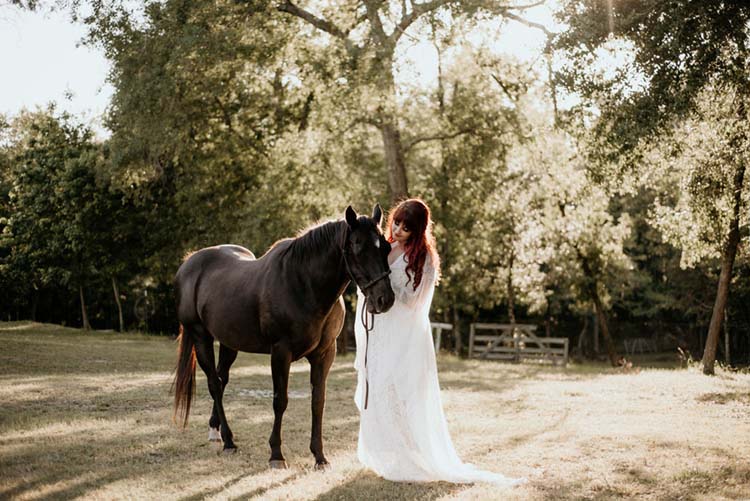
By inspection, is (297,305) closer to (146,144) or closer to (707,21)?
(707,21)

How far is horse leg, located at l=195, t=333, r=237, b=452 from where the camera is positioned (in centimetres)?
751

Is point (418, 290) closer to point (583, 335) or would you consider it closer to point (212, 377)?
point (212, 377)

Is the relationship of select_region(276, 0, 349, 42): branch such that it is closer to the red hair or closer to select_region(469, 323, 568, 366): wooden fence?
select_region(469, 323, 568, 366): wooden fence

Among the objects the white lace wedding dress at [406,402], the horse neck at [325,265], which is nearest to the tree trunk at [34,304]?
the horse neck at [325,265]

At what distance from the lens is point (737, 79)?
32.2 feet

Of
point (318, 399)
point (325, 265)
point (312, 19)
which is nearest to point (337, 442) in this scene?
point (318, 399)

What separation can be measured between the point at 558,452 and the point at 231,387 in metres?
7.44

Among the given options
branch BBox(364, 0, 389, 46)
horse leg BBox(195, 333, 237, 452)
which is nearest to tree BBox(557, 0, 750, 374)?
horse leg BBox(195, 333, 237, 452)

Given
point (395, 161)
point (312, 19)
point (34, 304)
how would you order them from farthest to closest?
point (34, 304), point (395, 161), point (312, 19)

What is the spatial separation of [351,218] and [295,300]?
1169 millimetres

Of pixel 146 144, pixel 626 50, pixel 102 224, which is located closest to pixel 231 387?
pixel 626 50

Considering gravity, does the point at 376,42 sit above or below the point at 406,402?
above

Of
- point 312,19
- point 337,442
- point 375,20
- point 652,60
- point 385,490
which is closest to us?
point 385,490

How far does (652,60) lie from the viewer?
10031 mm
